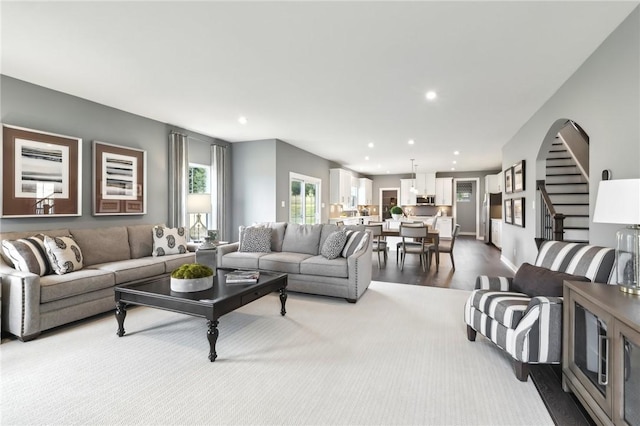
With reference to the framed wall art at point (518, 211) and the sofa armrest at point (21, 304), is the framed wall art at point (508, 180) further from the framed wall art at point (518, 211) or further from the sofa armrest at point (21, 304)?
the sofa armrest at point (21, 304)

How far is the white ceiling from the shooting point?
2287mm

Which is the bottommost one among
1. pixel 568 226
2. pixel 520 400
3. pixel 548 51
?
pixel 520 400

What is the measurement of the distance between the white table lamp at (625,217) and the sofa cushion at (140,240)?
493 centimetres

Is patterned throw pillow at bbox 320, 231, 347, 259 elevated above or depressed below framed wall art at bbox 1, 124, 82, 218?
below

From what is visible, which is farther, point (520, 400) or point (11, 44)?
point (11, 44)

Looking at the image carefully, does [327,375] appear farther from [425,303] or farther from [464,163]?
[464,163]

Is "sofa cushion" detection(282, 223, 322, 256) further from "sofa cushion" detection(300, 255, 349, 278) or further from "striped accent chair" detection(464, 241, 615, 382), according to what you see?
"striped accent chair" detection(464, 241, 615, 382)

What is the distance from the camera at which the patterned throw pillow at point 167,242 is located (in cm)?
448

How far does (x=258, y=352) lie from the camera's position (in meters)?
2.57

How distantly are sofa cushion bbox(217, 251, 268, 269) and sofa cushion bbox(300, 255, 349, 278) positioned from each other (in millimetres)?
756

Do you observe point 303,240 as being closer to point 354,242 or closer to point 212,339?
point 354,242

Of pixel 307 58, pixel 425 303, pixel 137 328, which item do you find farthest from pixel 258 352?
pixel 307 58

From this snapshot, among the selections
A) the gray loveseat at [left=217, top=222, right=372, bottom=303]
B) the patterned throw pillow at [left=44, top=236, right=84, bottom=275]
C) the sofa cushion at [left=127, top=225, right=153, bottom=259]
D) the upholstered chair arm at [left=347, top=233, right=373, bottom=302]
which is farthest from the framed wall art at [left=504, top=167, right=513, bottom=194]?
the patterned throw pillow at [left=44, top=236, right=84, bottom=275]

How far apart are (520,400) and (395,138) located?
5.28 meters
